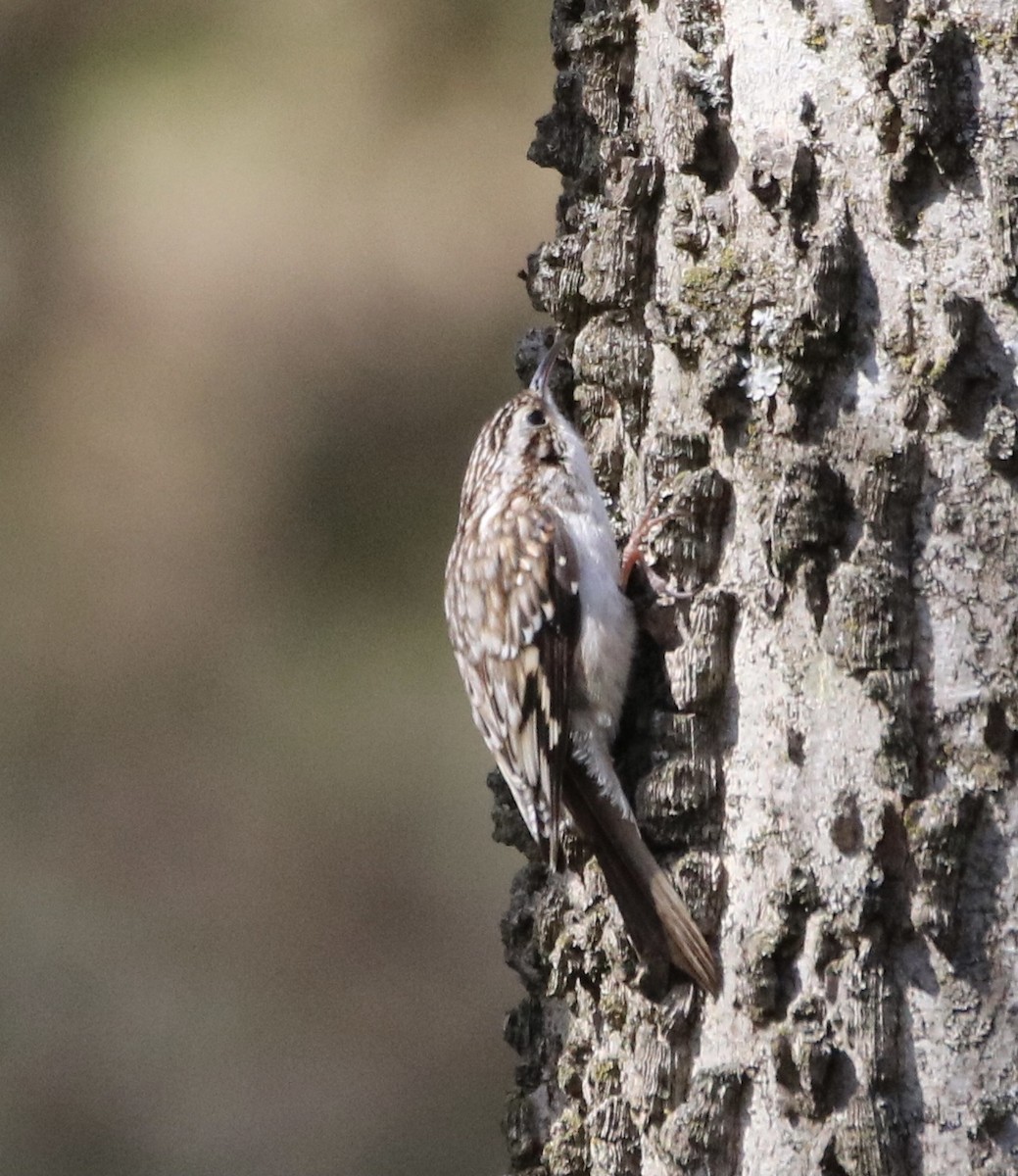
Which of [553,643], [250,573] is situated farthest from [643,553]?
[250,573]

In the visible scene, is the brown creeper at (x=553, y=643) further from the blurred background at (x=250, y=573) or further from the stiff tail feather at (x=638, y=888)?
the blurred background at (x=250, y=573)

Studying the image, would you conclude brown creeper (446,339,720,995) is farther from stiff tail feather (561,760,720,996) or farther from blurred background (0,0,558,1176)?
blurred background (0,0,558,1176)

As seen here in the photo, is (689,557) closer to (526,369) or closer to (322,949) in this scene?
(526,369)

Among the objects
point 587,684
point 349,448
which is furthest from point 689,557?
point 349,448

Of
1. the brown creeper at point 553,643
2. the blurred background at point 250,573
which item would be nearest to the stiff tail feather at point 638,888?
the brown creeper at point 553,643

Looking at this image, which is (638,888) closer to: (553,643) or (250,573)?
(553,643)

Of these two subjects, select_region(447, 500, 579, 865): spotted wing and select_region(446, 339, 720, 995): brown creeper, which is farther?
select_region(447, 500, 579, 865): spotted wing

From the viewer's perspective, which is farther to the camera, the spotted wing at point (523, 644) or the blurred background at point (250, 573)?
the blurred background at point (250, 573)

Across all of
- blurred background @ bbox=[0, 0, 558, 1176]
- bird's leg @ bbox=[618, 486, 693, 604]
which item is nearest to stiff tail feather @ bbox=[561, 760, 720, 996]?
bird's leg @ bbox=[618, 486, 693, 604]
